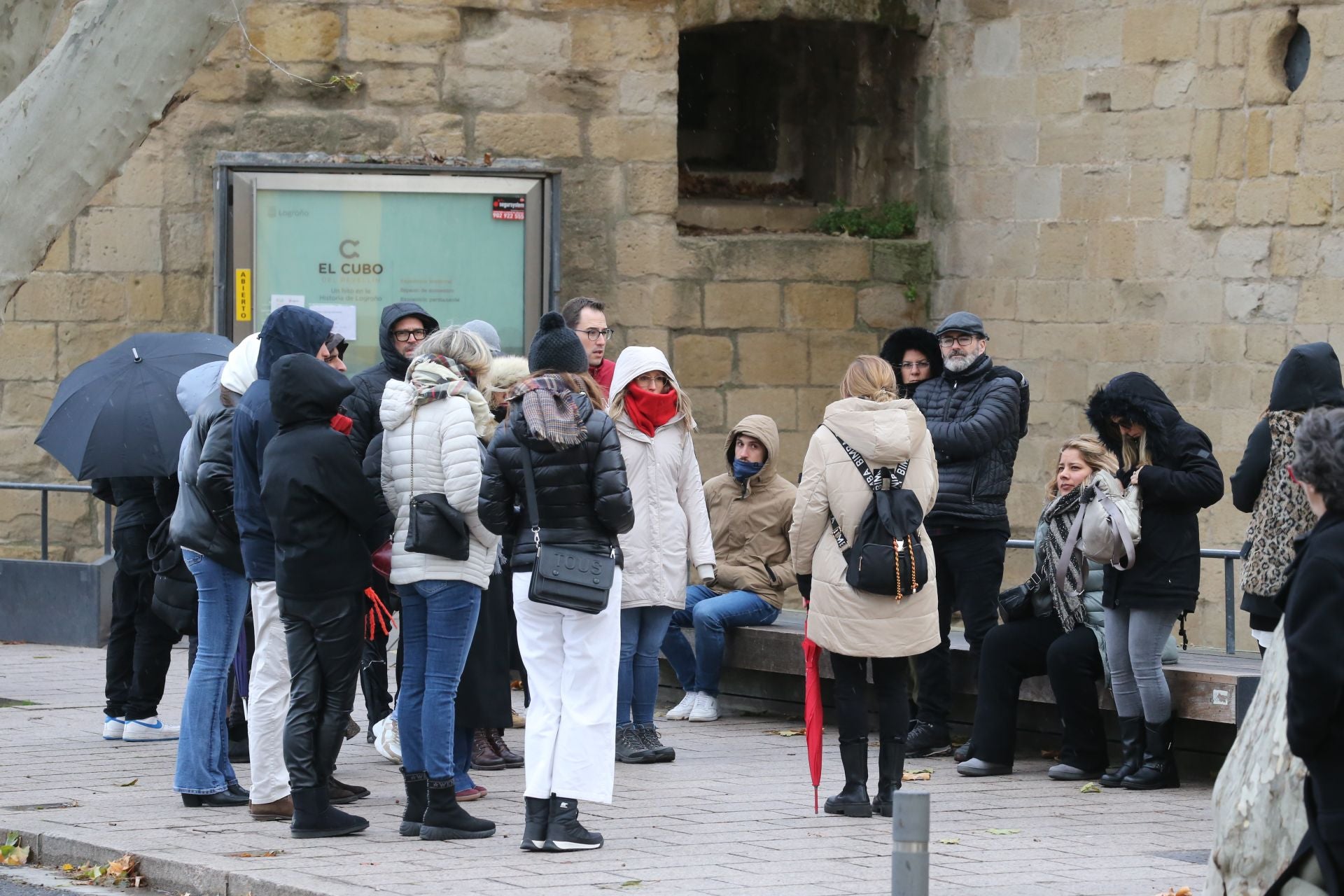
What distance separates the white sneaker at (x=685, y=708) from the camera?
1012cm

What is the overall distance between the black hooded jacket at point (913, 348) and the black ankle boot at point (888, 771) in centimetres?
217

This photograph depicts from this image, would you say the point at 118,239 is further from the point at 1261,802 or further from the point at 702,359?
the point at 1261,802

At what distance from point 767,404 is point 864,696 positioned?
5.79 m

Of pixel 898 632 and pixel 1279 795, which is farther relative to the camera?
pixel 898 632

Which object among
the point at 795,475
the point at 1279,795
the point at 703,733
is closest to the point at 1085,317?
the point at 795,475

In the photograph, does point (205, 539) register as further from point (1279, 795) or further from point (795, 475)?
point (795, 475)

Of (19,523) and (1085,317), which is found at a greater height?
(1085,317)

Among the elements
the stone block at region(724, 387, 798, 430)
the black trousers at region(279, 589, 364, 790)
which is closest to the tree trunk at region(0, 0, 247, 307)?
the black trousers at region(279, 589, 364, 790)

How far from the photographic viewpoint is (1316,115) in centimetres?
1136

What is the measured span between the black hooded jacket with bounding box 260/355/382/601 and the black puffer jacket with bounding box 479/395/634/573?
469mm

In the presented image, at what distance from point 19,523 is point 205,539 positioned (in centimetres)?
537

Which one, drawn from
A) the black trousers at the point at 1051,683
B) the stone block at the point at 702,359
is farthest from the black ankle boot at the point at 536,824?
the stone block at the point at 702,359

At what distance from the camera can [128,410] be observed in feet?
29.3

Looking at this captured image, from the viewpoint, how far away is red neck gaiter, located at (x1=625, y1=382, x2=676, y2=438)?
28.4ft
